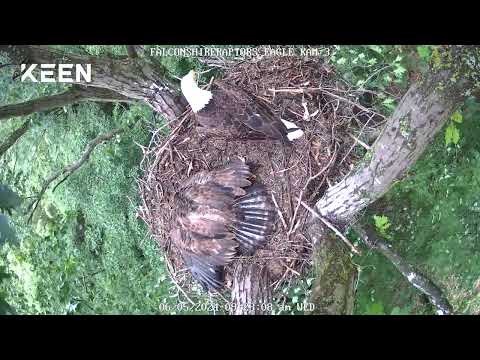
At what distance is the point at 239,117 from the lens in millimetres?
2146

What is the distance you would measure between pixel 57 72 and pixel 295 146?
106 centimetres

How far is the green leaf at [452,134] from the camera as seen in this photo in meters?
2.11

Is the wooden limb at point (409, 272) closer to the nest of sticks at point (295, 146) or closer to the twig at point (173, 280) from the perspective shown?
the nest of sticks at point (295, 146)

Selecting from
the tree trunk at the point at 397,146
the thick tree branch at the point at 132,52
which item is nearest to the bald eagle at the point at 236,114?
the thick tree branch at the point at 132,52

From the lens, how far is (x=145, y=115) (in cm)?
243

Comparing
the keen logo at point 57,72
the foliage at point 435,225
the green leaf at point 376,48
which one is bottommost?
the foliage at point 435,225

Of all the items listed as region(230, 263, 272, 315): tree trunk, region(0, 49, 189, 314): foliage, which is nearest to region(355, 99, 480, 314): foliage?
region(230, 263, 272, 315): tree trunk

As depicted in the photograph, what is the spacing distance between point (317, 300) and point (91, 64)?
135 cm

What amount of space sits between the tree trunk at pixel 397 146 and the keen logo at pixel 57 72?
1.14 meters

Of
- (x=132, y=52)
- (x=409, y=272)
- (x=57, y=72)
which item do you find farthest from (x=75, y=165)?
(x=409, y=272)

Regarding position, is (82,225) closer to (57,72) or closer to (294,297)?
(57,72)

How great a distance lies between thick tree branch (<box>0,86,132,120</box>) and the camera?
209 cm

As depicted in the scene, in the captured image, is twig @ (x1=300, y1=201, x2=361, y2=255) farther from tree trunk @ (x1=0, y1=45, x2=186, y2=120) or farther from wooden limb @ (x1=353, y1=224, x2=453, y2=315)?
tree trunk @ (x1=0, y1=45, x2=186, y2=120)

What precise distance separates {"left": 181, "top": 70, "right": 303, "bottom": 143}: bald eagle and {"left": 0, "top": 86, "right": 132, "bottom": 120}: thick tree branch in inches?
17.3
